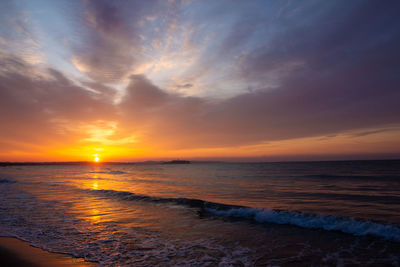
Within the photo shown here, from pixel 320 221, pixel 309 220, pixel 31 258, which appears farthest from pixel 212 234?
pixel 31 258

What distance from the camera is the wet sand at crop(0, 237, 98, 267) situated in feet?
24.2

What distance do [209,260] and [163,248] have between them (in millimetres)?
2108

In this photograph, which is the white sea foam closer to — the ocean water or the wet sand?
the ocean water

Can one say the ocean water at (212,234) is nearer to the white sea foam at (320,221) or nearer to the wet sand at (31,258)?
the white sea foam at (320,221)

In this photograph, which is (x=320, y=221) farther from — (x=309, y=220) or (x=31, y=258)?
(x=31, y=258)

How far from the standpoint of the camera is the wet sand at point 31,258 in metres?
7.38

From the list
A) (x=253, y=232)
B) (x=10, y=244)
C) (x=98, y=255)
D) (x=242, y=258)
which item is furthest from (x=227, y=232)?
(x=10, y=244)

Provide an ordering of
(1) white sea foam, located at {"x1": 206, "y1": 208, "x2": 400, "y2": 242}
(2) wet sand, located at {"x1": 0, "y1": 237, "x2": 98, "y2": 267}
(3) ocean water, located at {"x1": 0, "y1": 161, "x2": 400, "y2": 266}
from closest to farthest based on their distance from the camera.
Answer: (2) wet sand, located at {"x1": 0, "y1": 237, "x2": 98, "y2": 267} → (3) ocean water, located at {"x1": 0, "y1": 161, "x2": 400, "y2": 266} → (1) white sea foam, located at {"x1": 206, "y1": 208, "x2": 400, "y2": 242}

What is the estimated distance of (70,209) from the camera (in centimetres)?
1659

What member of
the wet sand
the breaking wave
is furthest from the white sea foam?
the wet sand

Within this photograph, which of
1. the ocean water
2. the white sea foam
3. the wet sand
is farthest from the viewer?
the white sea foam

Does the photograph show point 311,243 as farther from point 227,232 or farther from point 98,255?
point 98,255

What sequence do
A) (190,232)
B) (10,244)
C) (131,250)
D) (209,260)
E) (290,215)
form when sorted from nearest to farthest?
1. (209,260)
2. (131,250)
3. (10,244)
4. (190,232)
5. (290,215)

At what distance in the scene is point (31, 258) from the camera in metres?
7.86
